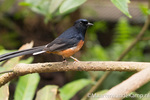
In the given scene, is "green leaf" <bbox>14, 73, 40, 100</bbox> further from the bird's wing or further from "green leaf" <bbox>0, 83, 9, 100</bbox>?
the bird's wing

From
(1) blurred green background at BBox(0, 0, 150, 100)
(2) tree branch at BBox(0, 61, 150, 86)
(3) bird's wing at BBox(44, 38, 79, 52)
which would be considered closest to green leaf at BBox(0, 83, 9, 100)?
(2) tree branch at BBox(0, 61, 150, 86)

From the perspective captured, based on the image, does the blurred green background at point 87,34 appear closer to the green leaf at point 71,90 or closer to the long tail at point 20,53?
the long tail at point 20,53

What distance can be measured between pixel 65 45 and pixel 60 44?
0.07 meters

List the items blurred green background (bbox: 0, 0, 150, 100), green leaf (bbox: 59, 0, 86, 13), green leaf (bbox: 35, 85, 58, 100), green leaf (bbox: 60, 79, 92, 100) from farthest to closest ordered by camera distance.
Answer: blurred green background (bbox: 0, 0, 150, 100) < green leaf (bbox: 60, 79, 92, 100) < green leaf (bbox: 35, 85, 58, 100) < green leaf (bbox: 59, 0, 86, 13)

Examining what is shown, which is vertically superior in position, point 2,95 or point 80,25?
point 80,25

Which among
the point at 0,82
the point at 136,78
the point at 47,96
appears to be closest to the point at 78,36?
the point at 47,96

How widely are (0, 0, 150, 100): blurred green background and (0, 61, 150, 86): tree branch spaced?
100 cm

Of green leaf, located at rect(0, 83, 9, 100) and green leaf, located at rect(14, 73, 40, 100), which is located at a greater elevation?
green leaf, located at rect(0, 83, 9, 100)

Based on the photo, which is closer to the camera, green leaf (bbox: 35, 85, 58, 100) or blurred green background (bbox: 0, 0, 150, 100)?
green leaf (bbox: 35, 85, 58, 100)

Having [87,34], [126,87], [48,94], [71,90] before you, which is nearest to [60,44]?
[48,94]

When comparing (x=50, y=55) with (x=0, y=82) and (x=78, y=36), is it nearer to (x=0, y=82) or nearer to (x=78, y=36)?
(x=78, y=36)

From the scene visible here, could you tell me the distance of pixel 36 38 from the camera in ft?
15.0

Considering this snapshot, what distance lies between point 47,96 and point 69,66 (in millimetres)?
369

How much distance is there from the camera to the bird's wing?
2193 millimetres
